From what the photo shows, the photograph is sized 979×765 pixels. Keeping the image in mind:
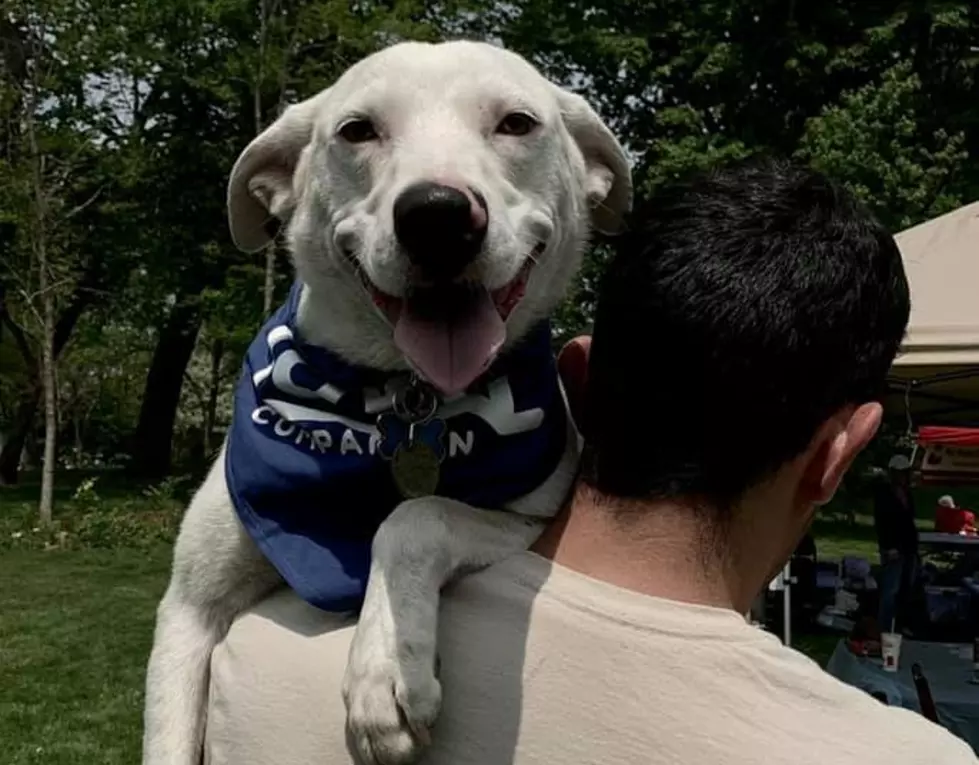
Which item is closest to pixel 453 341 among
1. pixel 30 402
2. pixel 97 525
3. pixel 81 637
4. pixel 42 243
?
pixel 81 637

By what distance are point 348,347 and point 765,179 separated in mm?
771

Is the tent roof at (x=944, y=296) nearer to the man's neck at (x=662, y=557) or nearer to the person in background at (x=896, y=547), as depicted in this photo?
the person in background at (x=896, y=547)

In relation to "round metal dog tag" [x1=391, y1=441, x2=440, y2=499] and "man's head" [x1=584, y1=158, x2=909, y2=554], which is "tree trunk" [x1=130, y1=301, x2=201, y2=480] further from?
"man's head" [x1=584, y1=158, x2=909, y2=554]

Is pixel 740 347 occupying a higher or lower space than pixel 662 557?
higher

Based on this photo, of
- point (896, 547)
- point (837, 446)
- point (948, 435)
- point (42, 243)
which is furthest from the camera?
point (42, 243)

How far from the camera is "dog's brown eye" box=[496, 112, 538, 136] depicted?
2.34 meters

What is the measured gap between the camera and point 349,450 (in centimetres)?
204

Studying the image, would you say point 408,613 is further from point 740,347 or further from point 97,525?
point 97,525

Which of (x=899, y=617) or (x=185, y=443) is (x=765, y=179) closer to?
(x=899, y=617)

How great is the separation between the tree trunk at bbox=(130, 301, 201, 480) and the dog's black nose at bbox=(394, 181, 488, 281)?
876 inches

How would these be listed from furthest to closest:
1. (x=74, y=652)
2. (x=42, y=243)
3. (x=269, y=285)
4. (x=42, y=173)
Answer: (x=42, y=173), (x=42, y=243), (x=269, y=285), (x=74, y=652)

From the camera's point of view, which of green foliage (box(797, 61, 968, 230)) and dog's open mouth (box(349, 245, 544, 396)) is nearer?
dog's open mouth (box(349, 245, 544, 396))

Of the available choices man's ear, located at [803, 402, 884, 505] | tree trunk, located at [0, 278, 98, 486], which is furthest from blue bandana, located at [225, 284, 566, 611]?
tree trunk, located at [0, 278, 98, 486]

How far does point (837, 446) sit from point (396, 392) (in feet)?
2.37
